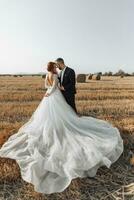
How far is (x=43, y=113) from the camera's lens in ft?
28.4

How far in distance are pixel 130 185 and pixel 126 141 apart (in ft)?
7.03

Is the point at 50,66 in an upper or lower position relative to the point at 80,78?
upper

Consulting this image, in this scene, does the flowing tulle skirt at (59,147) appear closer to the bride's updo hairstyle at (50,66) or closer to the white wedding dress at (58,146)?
the white wedding dress at (58,146)

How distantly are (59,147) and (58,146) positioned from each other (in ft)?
0.11

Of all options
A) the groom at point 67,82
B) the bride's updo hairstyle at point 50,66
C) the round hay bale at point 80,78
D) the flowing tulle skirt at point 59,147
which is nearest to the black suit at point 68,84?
the groom at point 67,82

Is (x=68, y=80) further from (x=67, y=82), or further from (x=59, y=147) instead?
(x=59, y=147)

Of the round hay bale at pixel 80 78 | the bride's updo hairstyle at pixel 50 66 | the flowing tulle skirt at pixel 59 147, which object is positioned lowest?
the round hay bale at pixel 80 78

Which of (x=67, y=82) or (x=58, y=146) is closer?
(x=58, y=146)

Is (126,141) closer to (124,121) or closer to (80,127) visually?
(80,127)

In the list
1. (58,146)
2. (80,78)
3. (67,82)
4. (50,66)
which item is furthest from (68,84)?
(80,78)

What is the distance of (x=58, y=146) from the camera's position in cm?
795

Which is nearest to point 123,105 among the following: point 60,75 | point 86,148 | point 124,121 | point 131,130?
point 124,121

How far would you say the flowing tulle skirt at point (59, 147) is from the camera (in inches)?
286

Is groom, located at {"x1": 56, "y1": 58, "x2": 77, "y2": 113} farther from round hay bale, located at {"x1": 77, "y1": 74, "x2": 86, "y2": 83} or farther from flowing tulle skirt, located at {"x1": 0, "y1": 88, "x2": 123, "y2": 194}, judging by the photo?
round hay bale, located at {"x1": 77, "y1": 74, "x2": 86, "y2": 83}
